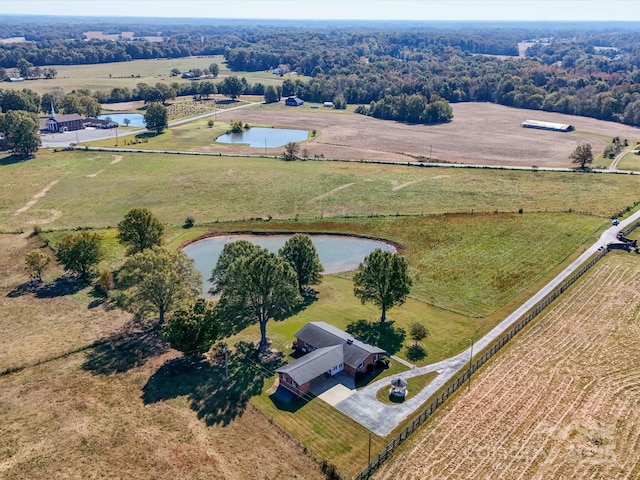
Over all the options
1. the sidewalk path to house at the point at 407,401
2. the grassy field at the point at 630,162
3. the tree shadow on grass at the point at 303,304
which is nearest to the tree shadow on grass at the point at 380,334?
the sidewalk path to house at the point at 407,401

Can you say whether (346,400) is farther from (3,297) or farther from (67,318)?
(3,297)

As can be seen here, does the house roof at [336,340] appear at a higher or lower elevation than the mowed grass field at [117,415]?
higher

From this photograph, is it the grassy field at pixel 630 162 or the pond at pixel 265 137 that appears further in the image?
the pond at pixel 265 137

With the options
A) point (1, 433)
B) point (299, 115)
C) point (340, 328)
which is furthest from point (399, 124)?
point (1, 433)

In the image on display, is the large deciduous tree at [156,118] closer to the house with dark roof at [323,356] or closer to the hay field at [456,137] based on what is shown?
the hay field at [456,137]

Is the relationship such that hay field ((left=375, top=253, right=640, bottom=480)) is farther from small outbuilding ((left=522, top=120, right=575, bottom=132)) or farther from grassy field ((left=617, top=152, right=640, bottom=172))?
small outbuilding ((left=522, top=120, right=575, bottom=132))

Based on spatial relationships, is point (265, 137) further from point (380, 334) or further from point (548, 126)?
point (380, 334)
